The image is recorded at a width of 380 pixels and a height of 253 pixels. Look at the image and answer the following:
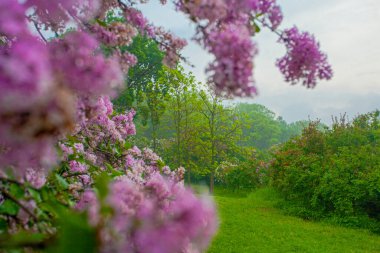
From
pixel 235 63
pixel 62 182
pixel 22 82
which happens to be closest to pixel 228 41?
pixel 235 63

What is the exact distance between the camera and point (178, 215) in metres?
1.30

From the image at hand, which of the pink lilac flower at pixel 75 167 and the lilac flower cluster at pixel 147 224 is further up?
the pink lilac flower at pixel 75 167

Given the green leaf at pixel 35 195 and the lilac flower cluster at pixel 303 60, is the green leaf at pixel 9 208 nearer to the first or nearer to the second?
the green leaf at pixel 35 195

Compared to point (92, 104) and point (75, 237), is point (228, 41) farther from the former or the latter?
point (75, 237)

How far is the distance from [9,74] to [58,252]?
47 centimetres

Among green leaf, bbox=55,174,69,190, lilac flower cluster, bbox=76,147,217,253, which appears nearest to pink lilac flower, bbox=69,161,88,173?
green leaf, bbox=55,174,69,190

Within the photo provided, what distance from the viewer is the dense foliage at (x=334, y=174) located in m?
15.2

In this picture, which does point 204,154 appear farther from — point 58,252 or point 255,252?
point 58,252

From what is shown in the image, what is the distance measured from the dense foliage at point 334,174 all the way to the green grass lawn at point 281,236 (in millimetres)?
1239

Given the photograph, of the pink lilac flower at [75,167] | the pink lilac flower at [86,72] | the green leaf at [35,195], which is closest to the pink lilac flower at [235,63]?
the pink lilac flower at [86,72]

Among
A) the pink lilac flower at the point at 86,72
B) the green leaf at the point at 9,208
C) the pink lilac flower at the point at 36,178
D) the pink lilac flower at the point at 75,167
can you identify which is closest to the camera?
the pink lilac flower at the point at 86,72

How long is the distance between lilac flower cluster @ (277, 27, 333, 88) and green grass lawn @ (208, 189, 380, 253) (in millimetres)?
8704

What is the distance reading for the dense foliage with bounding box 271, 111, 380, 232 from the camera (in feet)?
50.0

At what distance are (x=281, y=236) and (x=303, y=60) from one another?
10.9 metres
